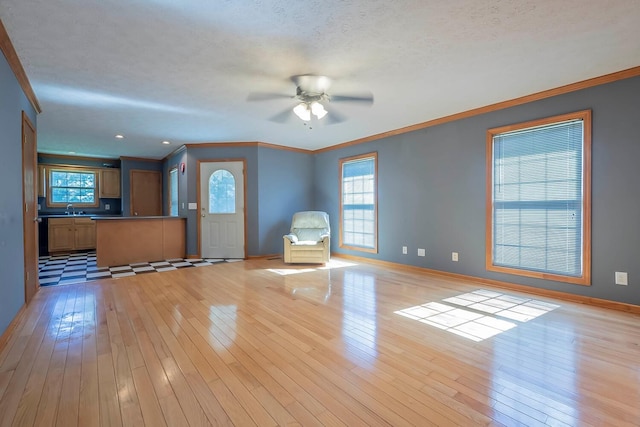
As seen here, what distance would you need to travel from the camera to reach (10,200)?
254cm

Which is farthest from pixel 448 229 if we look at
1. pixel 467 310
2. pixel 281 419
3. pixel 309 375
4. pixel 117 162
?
pixel 117 162

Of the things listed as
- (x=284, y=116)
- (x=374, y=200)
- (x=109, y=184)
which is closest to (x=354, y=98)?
(x=284, y=116)

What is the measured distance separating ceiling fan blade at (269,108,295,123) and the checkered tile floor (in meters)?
2.90

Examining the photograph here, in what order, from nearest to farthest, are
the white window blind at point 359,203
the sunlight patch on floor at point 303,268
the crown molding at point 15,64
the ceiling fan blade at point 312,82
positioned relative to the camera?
the crown molding at point 15,64 < the ceiling fan blade at point 312,82 < the sunlight patch on floor at point 303,268 < the white window blind at point 359,203

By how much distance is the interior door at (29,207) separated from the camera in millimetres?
3066

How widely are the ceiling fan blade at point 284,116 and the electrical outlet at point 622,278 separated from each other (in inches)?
159

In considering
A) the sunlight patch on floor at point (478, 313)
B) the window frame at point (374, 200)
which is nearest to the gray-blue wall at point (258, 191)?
the window frame at point (374, 200)

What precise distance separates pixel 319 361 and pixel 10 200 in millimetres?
2905

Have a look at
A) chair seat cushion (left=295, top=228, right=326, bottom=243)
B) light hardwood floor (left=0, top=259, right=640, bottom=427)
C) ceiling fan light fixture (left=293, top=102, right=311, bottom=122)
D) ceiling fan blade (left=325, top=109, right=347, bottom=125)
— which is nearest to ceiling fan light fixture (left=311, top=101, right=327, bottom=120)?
ceiling fan light fixture (left=293, top=102, right=311, bottom=122)

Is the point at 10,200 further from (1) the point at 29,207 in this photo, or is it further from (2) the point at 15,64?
(2) the point at 15,64

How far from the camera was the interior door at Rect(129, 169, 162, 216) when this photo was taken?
7.51m

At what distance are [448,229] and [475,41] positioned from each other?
8.74 feet

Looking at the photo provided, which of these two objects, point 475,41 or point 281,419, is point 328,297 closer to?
point 281,419

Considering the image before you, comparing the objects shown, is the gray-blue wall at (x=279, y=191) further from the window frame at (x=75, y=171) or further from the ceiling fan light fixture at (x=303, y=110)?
the window frame at (x=75, y=171)
